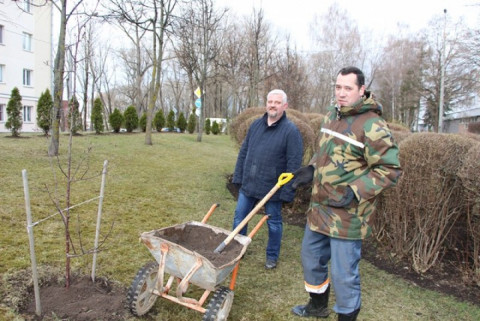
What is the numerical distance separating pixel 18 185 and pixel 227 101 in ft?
138

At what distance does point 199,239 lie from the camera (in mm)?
3086

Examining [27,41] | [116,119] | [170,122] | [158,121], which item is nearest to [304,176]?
[116,119]

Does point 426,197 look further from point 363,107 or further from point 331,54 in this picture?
point 331,54

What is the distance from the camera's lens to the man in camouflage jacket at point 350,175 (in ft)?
7.82

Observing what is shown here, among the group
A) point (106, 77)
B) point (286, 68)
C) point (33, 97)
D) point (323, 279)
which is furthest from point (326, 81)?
point (323, 279)

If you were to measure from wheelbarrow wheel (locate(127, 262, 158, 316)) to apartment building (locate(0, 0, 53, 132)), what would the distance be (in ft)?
88.2

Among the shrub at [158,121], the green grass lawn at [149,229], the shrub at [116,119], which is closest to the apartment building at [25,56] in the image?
the shrub at [158,121]

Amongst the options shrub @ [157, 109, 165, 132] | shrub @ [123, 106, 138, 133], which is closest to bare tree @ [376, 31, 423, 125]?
shrub @ [157, 109, 165, 132]

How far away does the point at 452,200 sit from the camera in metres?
3.84

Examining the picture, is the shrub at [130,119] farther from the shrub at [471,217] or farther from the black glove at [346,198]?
the black glove at [346,198]

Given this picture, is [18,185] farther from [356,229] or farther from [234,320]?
[356,229]

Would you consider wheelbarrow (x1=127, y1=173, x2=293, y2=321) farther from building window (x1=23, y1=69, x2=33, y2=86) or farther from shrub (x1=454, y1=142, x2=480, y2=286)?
building window (x1=23, y1=69, x2=33, y2=86)

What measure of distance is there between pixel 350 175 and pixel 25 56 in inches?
1203

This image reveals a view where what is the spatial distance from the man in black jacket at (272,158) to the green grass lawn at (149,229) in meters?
0.61
